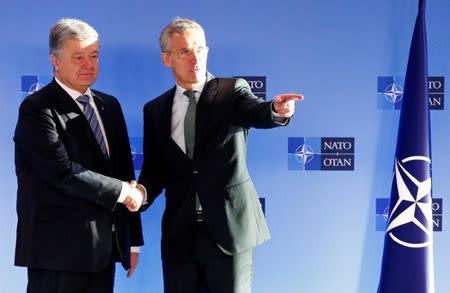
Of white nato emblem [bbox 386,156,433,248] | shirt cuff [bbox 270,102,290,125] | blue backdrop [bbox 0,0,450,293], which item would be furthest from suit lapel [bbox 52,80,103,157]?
white nato emblem [bbox 386,156,433,248]

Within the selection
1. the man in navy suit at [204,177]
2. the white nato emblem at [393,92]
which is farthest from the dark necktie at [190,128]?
the white nato emblem at [393,92]

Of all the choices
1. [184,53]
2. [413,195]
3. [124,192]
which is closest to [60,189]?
[124,192]

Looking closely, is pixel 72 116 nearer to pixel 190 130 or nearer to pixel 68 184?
pixel 68 184

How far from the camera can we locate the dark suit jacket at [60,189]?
2068 mm

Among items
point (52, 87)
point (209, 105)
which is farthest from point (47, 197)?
point (209, 105)

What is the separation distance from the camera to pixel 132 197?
2.19 meters

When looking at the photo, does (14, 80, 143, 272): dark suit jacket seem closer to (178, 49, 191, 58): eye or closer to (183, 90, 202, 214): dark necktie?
(183, 90, 202, 214): dark necktie

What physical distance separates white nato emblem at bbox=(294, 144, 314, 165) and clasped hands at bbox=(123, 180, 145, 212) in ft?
3.82

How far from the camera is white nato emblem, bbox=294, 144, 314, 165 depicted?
3133 mm

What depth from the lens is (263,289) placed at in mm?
3213

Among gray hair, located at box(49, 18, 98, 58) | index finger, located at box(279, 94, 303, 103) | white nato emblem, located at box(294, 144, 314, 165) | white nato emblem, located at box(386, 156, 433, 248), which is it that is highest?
gray hair, located at box(49, 18, 98, 58)

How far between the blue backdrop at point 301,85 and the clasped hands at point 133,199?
95 cm

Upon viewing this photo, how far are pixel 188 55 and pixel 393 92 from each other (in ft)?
4.68

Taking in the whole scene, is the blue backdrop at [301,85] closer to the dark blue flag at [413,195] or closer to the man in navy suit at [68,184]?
the dark blue flag at [413,195]
